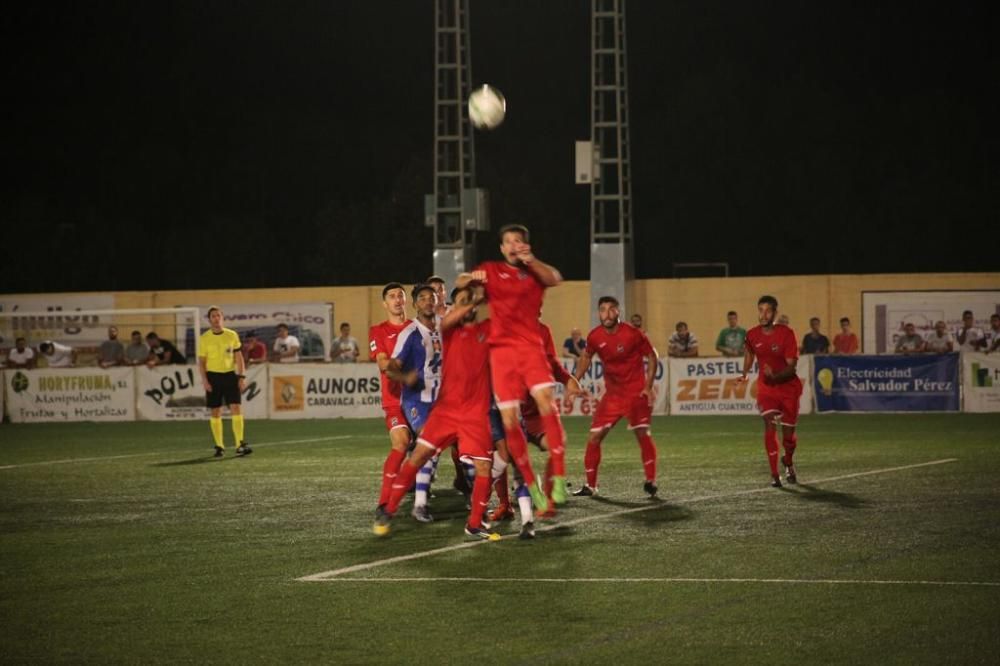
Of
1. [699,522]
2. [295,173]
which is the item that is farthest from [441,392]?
[295,173]

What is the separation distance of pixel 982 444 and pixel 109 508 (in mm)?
12432

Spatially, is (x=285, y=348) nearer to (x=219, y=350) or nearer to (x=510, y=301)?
(x=219, y=350)

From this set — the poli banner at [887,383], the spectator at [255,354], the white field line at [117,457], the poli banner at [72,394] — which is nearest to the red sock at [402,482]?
the white field line at [117,457]

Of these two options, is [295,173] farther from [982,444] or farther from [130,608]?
[130,608]

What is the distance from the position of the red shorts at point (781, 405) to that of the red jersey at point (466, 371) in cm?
551

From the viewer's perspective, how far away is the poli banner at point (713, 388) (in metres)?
29.4

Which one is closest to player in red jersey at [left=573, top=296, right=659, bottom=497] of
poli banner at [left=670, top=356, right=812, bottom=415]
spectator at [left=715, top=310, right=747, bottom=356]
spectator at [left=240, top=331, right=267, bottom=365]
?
poli banner at [left=670, top=356, right=812, bottom=415]

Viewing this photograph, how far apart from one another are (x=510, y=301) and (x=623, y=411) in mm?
3847

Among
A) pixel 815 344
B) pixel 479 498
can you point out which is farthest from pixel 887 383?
pixel 479 498

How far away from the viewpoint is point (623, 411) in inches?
604

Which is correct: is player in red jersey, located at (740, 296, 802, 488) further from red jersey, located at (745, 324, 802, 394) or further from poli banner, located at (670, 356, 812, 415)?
poli banner, located at (670, 356, 812, 415)

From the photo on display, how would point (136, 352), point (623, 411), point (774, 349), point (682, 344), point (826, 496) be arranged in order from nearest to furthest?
point (826, 496)
point (623, 411)
point (774, 349)
point (682, 344)
point (136, 352)

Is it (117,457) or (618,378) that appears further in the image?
(117,457)

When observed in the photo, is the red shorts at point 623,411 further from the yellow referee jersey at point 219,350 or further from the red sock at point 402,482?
the yellow referee jersey at point 219,350
